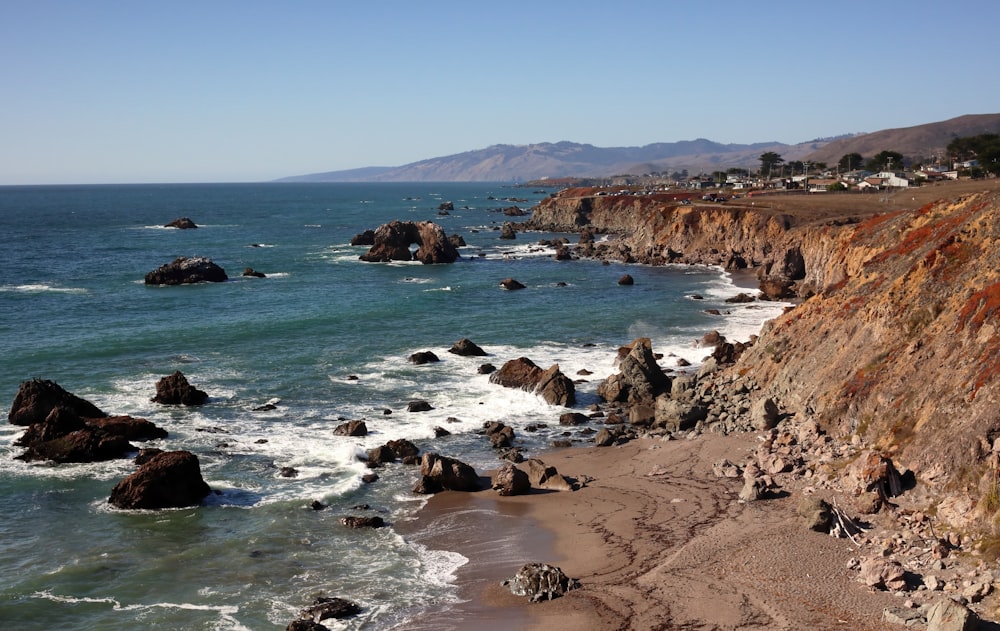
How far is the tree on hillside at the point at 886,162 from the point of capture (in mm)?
148250

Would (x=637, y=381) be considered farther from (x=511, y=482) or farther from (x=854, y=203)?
(x=854, y=203)

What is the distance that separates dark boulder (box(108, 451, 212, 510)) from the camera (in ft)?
92.0

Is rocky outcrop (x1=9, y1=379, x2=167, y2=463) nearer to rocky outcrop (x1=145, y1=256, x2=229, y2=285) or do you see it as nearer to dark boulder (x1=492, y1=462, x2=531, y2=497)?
dark boulder (x1=492, y1=462, x2=531, y2=497)

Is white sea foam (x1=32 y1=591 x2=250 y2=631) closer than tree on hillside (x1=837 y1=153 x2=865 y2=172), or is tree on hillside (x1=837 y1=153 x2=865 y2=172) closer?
white sea foam (x1=32 y1=591 x2=250 y2=631)

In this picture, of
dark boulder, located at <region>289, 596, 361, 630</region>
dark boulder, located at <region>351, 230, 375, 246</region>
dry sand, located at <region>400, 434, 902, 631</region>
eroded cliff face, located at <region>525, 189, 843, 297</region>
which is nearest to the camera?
dry sand, located at <region>400, 434, 902, 631</region>

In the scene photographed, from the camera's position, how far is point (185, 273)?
261 feet

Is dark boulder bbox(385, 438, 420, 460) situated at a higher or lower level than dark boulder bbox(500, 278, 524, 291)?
lower

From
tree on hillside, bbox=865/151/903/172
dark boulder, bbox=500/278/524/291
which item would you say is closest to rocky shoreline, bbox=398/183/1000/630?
dark boulder, bbox=500/278/524/291

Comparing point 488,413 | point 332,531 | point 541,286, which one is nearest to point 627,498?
point 332,531

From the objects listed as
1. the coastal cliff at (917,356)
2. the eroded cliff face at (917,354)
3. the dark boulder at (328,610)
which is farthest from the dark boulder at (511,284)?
the dark boulder at (328,610)

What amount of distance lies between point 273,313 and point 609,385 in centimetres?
3272

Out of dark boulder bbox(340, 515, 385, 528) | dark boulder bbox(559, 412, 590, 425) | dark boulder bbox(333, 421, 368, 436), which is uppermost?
dark boulder bbox(333, 421, 368, 436)

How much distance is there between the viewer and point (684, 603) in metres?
20.2

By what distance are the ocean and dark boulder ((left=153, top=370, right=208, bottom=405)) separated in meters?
0.86
